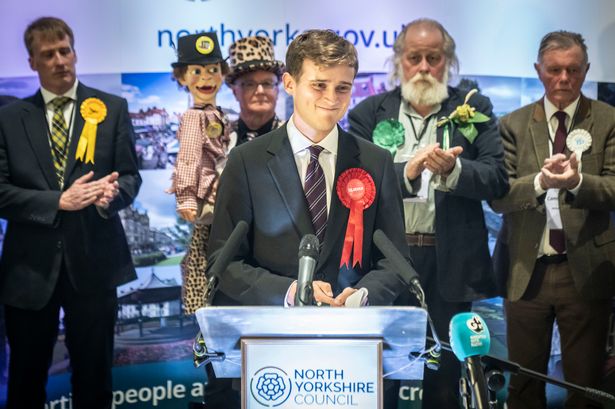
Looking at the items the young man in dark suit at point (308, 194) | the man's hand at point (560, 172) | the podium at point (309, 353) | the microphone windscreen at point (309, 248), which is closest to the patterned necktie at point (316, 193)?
the young man in dark suit at point (308, 194)

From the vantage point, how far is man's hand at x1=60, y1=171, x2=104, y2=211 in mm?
4266

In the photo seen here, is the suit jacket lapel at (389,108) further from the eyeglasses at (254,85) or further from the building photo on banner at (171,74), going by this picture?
the building photo on banner at (171,74)

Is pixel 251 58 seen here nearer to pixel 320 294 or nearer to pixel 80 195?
pixel 80 195

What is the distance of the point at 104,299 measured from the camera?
452cm

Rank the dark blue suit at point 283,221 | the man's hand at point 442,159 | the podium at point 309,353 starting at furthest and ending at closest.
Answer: the man's hand at point 442,159, the dark blue suit at point 283,221, the podium at point 309,353

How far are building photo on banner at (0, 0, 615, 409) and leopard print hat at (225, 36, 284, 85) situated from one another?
2.66ft

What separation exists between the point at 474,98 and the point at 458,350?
2.38 m

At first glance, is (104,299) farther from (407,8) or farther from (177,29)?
(407,8)

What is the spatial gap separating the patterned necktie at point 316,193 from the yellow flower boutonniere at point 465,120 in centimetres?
160

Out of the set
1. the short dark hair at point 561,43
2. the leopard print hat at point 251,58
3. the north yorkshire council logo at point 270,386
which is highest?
the short dark hair at point 561,43

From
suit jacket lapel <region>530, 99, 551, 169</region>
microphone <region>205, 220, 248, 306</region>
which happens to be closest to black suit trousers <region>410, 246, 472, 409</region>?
suit jacket lapel <region>530, 99, 551, 169</region>

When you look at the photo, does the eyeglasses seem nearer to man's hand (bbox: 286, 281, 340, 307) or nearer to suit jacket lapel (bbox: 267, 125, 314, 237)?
A: suit jacket lapel (bbox: 267, 125, 314, 237)

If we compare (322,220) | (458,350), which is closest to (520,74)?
(322,220)

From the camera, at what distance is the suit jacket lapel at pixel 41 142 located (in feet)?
14.5
